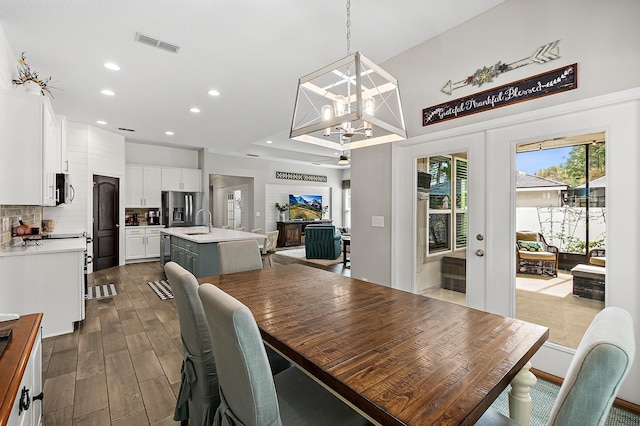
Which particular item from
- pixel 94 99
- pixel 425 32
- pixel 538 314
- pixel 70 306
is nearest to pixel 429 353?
pixel 538 314

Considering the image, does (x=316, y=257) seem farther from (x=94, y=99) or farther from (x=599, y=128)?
(x=599, y=128)

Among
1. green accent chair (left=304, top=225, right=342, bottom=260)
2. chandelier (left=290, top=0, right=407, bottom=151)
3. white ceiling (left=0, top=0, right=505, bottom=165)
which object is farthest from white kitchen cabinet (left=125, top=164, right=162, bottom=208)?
chandelier (left=290, top=0, right=407, bottom=151)

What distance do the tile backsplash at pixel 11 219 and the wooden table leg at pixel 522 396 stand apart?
4.34m

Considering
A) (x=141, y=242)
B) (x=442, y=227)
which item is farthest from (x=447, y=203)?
(x=141, y=242)

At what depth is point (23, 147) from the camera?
2711 mm

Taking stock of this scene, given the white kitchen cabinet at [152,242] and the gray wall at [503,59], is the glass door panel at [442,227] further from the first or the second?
the white kitchen cabinet at [152,242]

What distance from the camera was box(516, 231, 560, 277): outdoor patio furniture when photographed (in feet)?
7.68

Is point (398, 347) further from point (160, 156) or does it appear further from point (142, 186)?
point (160, 156)

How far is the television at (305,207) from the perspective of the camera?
32.9 ft

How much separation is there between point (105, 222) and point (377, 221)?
5889 millimetres

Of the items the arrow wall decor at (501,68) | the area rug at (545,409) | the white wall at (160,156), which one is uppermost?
the white wall at (160,156)

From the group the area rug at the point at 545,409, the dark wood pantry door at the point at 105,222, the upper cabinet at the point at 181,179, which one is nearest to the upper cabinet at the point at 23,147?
the dark wood pantry door at the point at 105,222

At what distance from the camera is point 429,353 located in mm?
1142

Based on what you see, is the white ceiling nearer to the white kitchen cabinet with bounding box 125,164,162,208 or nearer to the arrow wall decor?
the arrow wall decor
